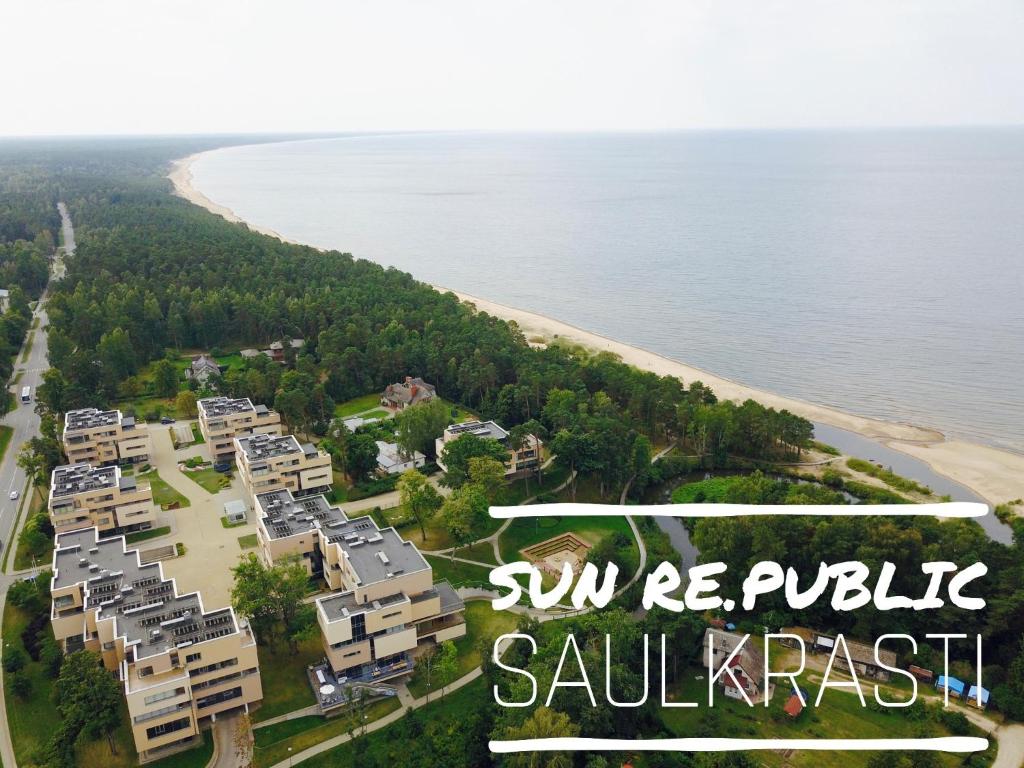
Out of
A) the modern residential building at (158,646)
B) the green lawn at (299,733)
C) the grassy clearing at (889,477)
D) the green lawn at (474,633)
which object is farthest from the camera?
the grassy clearing at (889,477)

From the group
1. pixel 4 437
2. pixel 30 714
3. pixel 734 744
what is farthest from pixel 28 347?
pixel 734 744

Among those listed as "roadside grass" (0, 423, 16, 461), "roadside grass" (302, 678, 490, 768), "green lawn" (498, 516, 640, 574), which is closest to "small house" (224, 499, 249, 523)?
"green lawn" (498, 516, 640, 574)

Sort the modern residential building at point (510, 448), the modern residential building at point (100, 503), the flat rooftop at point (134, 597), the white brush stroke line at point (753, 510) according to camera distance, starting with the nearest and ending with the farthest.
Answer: the white brush stroke line at point (753, 510) < the flat rooftop at point (134, 597) < the modern residential building at point (100, 503) < the modern residential building at point (510, 448)

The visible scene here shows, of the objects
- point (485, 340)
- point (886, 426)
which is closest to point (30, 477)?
point (485, 340)

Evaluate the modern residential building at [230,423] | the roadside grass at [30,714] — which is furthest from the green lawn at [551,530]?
the roadside grass at [30,714]

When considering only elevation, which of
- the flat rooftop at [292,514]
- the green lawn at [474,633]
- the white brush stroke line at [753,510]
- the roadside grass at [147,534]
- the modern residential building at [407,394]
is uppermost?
the white brush stroke line at [753,510]

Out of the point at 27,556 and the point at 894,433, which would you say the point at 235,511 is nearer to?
the point at 27,556

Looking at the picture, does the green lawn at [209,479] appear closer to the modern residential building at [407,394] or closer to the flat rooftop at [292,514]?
the flat rooftop at [292,514]
